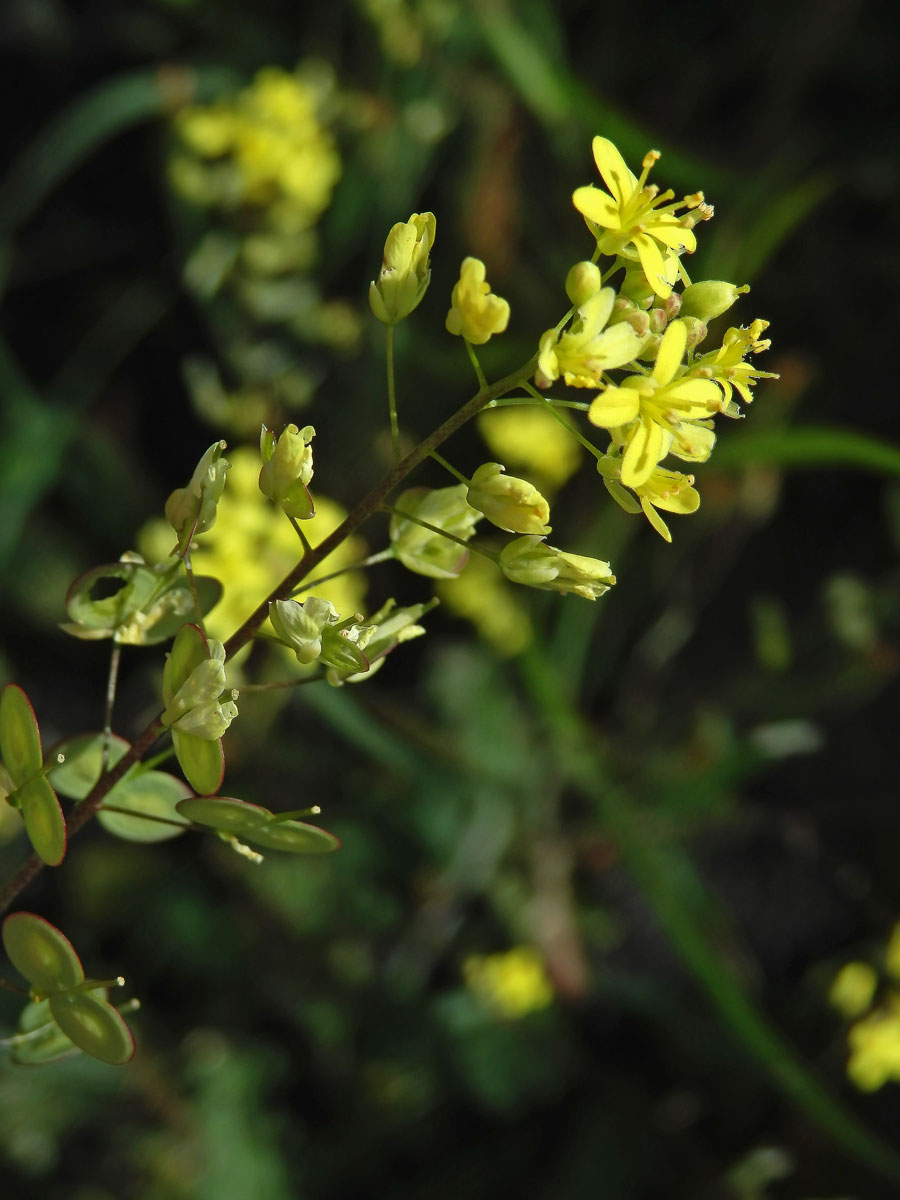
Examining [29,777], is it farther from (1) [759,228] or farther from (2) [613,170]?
(1) [759,228]

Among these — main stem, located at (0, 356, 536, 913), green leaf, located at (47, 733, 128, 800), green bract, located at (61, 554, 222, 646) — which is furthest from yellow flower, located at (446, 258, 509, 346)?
green leaf, located at (47, 733, 128, 800)

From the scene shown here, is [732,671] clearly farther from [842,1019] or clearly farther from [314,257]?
[314,257]

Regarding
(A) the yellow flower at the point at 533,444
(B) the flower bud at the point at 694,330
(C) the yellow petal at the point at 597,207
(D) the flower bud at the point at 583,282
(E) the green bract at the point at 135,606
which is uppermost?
(C) the yellow petal at the point at 597,207

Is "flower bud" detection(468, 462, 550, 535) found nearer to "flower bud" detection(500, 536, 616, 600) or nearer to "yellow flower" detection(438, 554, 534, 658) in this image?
"flower bud" detection(500, 536, 616, 600)

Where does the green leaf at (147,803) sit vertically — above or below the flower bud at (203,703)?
below

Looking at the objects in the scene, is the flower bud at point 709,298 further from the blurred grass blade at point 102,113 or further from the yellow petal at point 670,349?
the blurred grass blade at point 102,113

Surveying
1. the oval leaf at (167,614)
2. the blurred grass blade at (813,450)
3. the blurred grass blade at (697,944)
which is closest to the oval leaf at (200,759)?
the oval leaf at (167,614)
